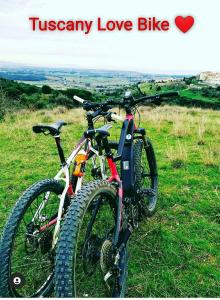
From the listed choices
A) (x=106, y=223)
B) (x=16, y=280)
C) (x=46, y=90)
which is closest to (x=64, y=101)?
(x=46, y=90)

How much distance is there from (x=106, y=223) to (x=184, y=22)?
3974 mm

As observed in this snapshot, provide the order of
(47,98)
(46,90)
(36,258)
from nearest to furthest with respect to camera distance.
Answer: (36,258)
(47,98)
(46,90)

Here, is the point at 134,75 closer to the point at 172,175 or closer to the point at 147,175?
the point at 147,175

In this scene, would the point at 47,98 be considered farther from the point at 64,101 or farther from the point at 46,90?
the point at 46,90

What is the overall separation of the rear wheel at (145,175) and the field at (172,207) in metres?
0.19

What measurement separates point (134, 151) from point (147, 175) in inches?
35.8

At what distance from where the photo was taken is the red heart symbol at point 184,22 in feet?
18.8

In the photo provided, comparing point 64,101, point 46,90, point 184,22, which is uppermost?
point 184,22

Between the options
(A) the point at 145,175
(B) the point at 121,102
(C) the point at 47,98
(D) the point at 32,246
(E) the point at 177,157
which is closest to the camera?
(D) the point at 32,246

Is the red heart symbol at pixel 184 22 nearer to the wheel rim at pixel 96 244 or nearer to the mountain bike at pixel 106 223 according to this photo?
the mountain bike at pixel 106 223

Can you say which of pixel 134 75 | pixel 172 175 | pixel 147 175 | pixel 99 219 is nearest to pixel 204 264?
pixel 99 219

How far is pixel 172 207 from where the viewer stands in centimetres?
486

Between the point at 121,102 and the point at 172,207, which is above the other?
the point at 121,102

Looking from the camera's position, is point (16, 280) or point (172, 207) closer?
point (16, 280)
